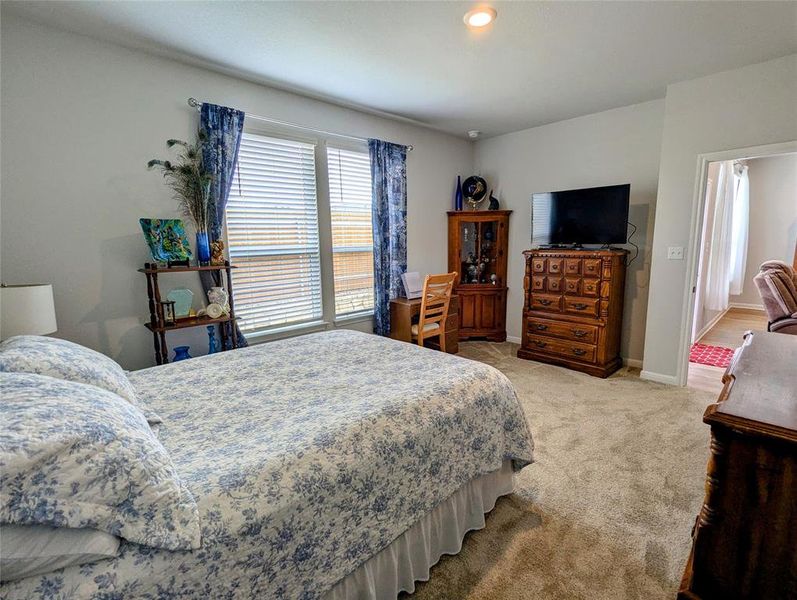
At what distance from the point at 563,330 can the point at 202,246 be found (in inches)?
132

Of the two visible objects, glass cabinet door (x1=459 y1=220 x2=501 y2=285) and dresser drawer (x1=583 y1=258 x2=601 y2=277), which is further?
glass cabinet door (x1=459 y1=220 x2=501 y2=285)


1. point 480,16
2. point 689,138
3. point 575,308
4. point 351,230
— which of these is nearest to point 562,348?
point 575,308

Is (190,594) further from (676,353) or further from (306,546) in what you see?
(676,353)

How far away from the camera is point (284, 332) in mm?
3314

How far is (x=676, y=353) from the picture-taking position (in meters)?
3.32

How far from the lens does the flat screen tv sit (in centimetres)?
347

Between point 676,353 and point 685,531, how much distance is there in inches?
82.0

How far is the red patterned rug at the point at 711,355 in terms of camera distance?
13.0 ft

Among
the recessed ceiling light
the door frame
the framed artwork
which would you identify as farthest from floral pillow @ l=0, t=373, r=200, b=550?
the door frame

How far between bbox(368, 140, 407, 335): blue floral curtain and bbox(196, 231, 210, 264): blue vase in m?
1.68

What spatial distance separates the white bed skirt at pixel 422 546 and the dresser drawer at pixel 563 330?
225cm

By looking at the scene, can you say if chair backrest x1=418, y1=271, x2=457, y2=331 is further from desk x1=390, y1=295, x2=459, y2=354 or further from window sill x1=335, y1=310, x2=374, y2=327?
window sill x1=335, y1=310, x2=374, y2=327

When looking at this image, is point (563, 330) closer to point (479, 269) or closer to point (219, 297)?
point (479, 269)

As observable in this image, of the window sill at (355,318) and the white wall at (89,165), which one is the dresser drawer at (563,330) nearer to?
the window sill at (355,318)
